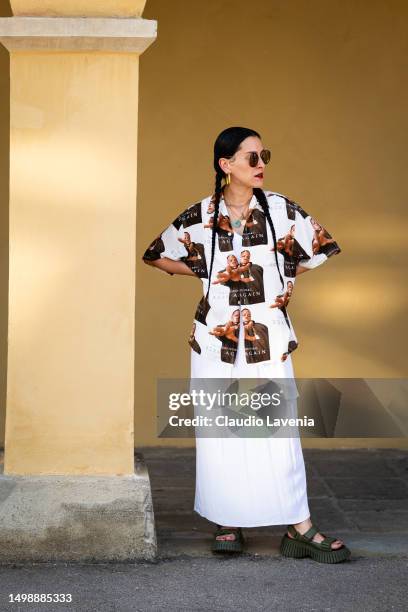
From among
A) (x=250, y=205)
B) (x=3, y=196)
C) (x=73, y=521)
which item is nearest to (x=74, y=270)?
(x=250, y=205)

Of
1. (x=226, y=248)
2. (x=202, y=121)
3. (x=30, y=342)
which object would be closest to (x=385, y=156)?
(x=202, y=121)

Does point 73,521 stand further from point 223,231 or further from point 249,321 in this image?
point 223,231

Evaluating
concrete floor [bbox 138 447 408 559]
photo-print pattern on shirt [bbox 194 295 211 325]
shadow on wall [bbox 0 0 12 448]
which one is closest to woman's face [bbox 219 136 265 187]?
photo-print pattern on shirt [bbox 194 295 211 325]

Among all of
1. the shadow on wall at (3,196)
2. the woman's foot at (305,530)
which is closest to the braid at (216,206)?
the woman's foot at (305,530)

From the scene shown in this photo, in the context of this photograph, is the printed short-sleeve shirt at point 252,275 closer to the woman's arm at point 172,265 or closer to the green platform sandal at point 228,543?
the woman's arm at point 172,265

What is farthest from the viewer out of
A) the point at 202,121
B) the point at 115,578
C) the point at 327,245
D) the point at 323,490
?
the point at 202,121

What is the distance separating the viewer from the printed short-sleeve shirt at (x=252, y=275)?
5.07m

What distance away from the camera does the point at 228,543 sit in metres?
5.16

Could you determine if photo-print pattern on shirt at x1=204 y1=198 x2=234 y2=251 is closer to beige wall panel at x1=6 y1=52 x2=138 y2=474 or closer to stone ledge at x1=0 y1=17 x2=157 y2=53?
beige wall panel at x1=6 y1=52 x2=138 y2=474

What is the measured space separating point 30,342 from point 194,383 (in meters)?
0.73

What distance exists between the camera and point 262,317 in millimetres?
5066

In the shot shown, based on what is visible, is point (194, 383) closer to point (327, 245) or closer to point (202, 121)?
point (327, 245)

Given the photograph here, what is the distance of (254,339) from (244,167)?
73 centimetres

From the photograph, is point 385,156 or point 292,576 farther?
point 385,156
